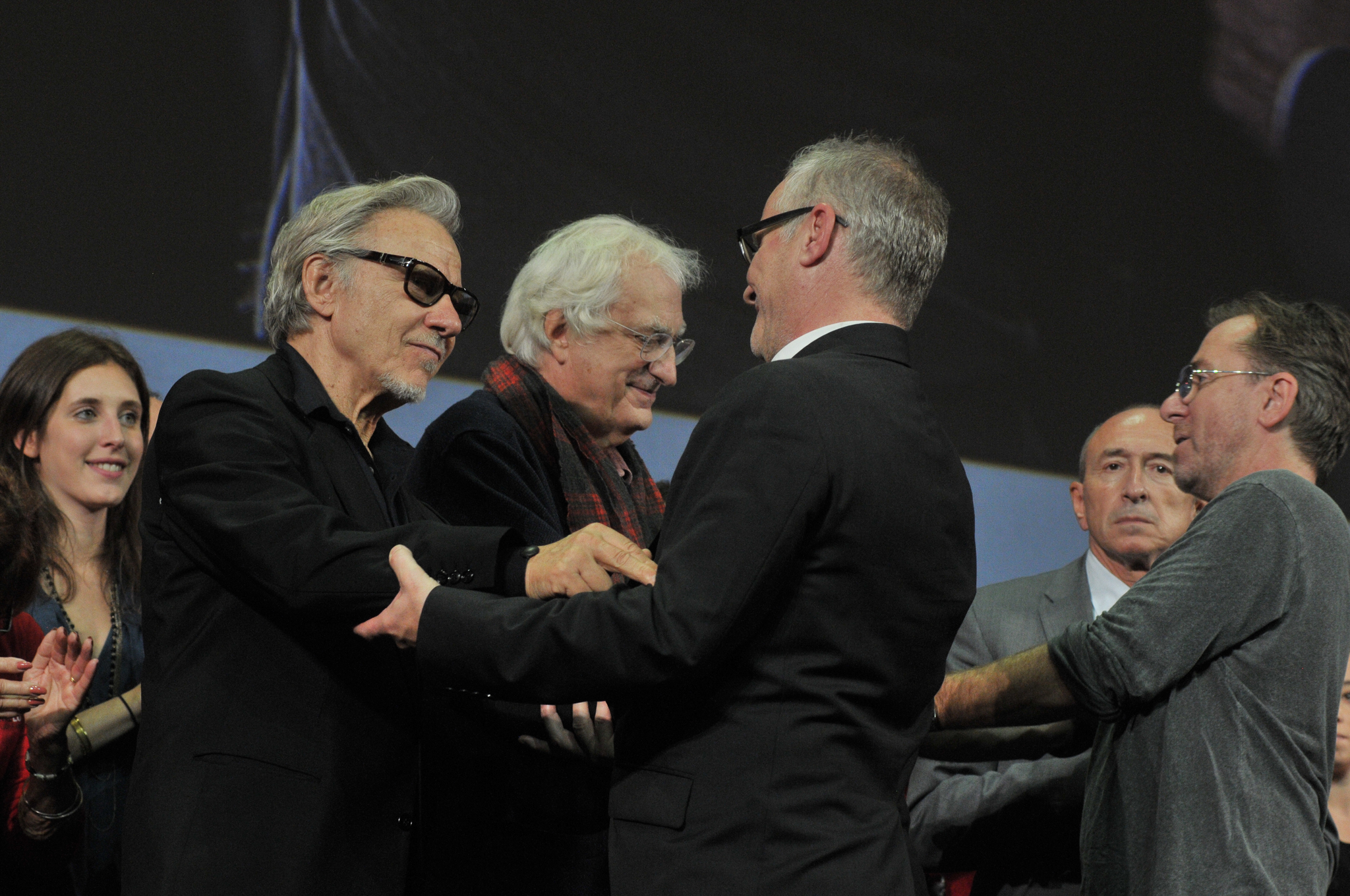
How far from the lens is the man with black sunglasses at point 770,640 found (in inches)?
56.5

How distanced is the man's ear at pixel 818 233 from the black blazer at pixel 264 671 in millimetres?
605

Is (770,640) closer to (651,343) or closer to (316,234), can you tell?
(316,234)

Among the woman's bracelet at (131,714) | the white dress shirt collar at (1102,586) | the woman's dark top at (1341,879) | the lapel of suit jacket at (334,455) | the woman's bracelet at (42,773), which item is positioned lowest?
the woman's dark top at (1341,879)

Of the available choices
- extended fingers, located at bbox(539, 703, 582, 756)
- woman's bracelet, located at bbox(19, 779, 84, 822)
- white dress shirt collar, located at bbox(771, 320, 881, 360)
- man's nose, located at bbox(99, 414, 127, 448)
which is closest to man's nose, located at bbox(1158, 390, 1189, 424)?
white dress shirt collar, located at bbox(771, 320, 881, 360)

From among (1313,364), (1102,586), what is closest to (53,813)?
(1102,586)

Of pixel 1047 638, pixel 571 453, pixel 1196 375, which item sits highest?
pixel 1196 375

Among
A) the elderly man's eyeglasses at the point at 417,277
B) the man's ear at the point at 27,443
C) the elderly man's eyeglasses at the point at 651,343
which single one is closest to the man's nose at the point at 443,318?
the elderly man's eyeglasses at the point at 417,277

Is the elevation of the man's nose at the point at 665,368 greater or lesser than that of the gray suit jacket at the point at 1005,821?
greater

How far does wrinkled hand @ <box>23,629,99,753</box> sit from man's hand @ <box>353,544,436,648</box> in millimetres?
1017

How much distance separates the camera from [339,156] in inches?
149

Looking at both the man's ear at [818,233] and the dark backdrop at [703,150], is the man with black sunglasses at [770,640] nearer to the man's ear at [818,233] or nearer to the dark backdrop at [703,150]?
the man's ear at [818,233]

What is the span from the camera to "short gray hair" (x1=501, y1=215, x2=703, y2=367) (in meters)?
2.74

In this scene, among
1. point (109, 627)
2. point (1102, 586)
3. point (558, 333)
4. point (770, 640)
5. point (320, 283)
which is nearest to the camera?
point (770, 640)

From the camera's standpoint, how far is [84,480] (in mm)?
3066
